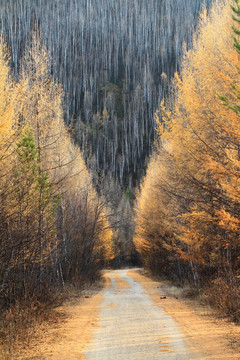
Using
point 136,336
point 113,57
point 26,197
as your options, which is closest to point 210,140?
point 26,197

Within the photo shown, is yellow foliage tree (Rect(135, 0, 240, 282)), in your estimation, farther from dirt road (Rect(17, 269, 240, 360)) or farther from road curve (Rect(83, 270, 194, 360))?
road curve (Rect(83, 270, 194, 360))

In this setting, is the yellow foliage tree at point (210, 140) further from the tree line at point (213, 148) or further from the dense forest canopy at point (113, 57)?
the dense forest canopy at point (113, 57)

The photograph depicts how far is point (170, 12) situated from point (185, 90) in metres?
164

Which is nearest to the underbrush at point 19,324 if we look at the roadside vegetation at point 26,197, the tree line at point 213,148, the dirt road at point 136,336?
the roadside vegetation at point 26,197

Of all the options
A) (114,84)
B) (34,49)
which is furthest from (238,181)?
(114,84)

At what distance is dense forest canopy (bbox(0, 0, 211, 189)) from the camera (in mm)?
116250

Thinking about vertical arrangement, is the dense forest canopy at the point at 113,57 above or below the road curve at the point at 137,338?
above

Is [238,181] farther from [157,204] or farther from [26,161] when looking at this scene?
[157,204]

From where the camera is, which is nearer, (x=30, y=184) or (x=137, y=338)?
(x=137, y=338)

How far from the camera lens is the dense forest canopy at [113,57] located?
381ft

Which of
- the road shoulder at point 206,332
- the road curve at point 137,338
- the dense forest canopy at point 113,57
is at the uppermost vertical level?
the dense forest canopy at point 113,57

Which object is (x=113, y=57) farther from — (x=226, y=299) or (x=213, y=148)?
(x=226, y=299)

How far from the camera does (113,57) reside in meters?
150

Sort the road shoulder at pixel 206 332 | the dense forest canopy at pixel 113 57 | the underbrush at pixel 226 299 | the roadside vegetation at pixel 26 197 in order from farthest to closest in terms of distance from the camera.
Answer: the dense forest canopy at pixel 113 57 → the underbrush at pixel 226 299 → the roadside vegetation at pixel 26 197 → the road shoulder at pixel 206 332
